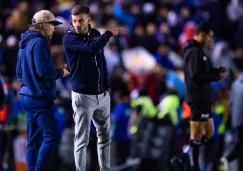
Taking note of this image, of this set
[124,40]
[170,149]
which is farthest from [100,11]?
[170,149]

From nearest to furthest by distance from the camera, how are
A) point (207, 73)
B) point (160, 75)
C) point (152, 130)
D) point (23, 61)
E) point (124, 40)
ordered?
1. point (23, 61)
2. point (207, 73)
3. point (152, 130)
4. point (160, 75)
5. point (124, 40)

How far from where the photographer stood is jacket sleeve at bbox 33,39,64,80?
10109 millimetres

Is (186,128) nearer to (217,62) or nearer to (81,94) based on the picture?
(81,94)

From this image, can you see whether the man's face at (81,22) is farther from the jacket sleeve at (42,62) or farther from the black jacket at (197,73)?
the black jacket at (197,73)

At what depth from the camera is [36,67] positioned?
10.1 meters

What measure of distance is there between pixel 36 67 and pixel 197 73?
2.58 meters

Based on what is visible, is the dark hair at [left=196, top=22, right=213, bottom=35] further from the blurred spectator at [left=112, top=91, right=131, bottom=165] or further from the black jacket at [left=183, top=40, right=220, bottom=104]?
Result: the blurred spectator at [left=112, top=91, right=131, bottom=165]

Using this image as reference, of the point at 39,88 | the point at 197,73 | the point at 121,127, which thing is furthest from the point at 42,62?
the point at 121,127

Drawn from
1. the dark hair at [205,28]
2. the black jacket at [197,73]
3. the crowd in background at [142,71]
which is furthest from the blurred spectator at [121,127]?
the dark hair at [205,28]

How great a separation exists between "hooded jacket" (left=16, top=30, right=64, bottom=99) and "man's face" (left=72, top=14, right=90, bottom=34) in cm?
42

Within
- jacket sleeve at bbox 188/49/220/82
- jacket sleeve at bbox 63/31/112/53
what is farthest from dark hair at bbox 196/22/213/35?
jacket sleeve at bbox 63/31/112/53

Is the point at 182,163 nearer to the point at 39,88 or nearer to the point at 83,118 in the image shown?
the point at 83,118

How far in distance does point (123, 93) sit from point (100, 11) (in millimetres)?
3696

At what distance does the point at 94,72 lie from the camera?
34.2ft
